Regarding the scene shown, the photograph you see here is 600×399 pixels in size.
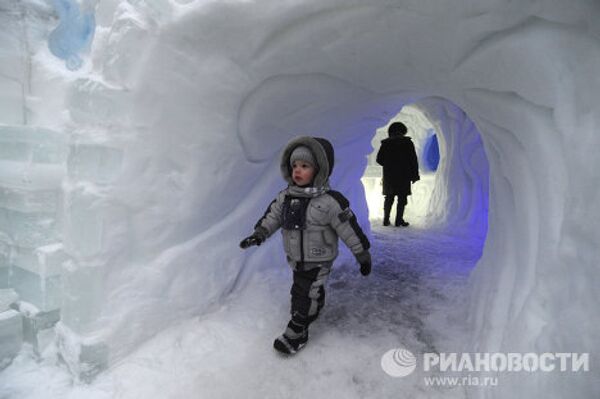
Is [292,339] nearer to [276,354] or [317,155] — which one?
[276,354]

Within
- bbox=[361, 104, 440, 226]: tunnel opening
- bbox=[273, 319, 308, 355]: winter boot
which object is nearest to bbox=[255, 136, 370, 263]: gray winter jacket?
bbox=[273, 319, 308, 355]: winter boot

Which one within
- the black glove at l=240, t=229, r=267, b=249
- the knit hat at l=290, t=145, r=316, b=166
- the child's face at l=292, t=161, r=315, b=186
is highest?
the knit hat at l=290, t=145, r=316, b=166

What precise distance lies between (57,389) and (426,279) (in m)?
2.41

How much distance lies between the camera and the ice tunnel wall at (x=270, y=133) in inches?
41.0

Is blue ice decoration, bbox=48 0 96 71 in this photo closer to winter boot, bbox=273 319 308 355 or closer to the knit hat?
the knit hat

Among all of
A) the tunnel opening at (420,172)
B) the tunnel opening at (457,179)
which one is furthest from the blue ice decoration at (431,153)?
the tunnel opening at (457,179)

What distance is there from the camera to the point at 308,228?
1.74 metres

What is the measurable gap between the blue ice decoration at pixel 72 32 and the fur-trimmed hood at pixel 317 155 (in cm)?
149

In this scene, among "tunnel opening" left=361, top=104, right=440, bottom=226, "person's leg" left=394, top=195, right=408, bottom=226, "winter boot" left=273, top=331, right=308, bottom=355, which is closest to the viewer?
"winter boot" left=273, top=331, right=308, bottom=355

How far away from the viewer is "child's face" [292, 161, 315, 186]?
67.9 inches

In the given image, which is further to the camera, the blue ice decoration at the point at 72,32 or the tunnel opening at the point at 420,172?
the tunnel opening at the point at 420,172

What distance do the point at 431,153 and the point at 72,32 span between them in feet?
32.8

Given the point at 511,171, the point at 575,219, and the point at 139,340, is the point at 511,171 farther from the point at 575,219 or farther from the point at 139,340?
the point at 139,340

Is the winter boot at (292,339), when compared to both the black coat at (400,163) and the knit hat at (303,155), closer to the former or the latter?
the knit hat at (303,155)
